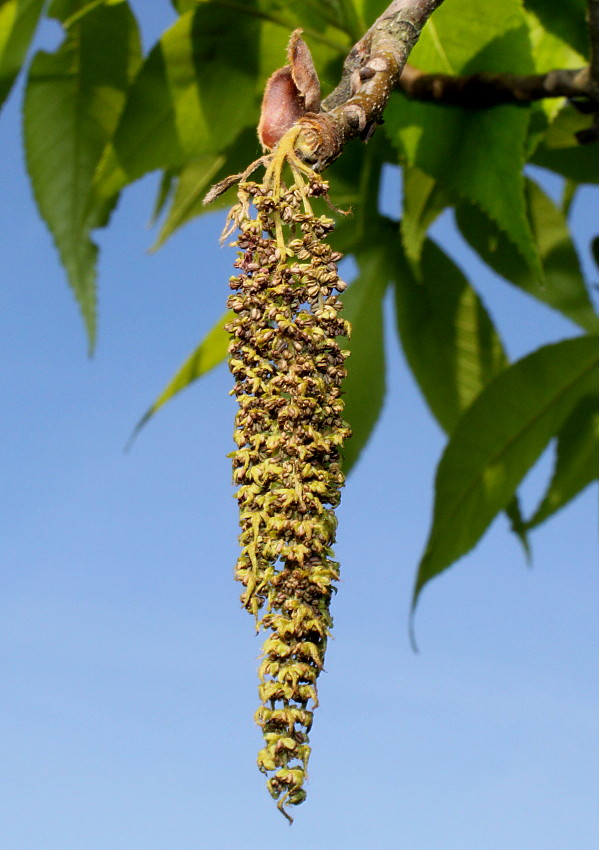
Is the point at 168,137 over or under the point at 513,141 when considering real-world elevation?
over

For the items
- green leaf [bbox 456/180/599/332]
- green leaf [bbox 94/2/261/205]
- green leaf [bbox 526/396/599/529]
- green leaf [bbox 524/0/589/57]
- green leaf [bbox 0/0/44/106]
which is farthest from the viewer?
green leaf [bbox 456/180/599/332]

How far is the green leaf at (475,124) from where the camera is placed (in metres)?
1.28

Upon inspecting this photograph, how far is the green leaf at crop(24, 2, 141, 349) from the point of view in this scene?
1.81 meters

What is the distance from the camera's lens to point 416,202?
5.58ft

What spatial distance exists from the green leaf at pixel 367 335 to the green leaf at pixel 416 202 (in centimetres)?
33

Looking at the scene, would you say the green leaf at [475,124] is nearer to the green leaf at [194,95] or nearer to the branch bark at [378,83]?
the branch bark at [378,83]

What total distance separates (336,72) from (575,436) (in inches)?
29.7

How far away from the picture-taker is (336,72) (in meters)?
1.71

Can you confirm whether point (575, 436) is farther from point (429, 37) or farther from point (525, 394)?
point (429, 37)

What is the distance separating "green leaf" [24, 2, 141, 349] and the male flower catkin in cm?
105

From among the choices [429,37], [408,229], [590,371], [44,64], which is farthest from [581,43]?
[44,64]

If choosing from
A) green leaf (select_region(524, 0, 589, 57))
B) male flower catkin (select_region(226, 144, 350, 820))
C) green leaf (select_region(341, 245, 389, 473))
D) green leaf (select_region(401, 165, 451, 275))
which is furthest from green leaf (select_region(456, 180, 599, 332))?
male flower catkin (select_region(226, 144, 350, 820))

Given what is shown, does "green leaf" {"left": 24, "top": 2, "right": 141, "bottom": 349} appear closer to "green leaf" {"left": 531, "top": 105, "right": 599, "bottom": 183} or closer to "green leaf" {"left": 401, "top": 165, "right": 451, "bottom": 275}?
"green leaf" {"left": 401, "top": 165, "right": 451, "bottom": 275}

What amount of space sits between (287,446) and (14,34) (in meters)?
1.27
